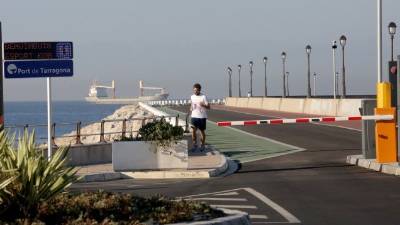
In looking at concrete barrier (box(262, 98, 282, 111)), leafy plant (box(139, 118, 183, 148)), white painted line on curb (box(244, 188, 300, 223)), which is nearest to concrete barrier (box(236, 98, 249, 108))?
concrete barrier (box(262, 98, 282, 111))

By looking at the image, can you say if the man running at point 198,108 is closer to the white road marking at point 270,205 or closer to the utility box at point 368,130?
the utility box at point 368,130

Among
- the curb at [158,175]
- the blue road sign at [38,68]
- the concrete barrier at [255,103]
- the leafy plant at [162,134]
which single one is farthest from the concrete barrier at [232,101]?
the blue road sign at [38,68]

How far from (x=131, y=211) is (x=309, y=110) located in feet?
161

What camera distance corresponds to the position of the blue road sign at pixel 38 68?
57.3 feet

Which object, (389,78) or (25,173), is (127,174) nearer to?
(389,78)

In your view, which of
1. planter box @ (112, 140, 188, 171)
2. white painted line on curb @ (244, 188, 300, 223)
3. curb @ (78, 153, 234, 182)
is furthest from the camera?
planter box @ (112, 140, 188, 171)

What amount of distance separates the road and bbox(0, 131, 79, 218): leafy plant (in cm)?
318

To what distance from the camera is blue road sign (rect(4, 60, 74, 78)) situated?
17.5 m

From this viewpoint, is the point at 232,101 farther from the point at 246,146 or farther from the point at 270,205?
the point at 270,205

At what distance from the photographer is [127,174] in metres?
19.4

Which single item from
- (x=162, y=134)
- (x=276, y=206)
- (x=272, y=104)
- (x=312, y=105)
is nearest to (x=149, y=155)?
(x=162, y=134)

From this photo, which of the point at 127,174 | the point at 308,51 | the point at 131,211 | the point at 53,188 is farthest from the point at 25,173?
the point at 308,51

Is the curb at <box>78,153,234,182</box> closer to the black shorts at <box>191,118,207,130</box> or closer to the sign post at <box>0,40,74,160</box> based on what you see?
the sign post at <box>0,40,74,160</box>

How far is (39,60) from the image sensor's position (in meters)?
17.7
